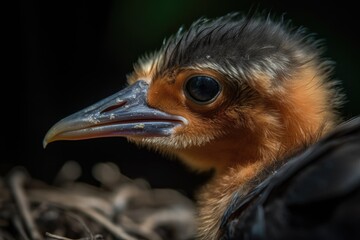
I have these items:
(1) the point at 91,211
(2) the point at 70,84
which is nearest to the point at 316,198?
(1) the point at 91,211

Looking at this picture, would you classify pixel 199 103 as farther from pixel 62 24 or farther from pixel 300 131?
pixel 62 24

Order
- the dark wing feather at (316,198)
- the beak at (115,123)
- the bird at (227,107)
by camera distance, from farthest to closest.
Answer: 1. the beak at (115,123)
2. the bird at (227,107)
3. the dark wing feather at (316,198)

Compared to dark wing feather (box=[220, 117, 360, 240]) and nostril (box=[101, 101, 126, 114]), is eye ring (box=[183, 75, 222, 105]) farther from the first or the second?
dark wing feather (box=[220, 117, 360, 240])

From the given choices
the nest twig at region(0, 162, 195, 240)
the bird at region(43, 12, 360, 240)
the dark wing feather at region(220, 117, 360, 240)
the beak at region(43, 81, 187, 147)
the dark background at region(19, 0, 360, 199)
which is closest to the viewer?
the dark wing feather at region(220, 117, 360, 240)

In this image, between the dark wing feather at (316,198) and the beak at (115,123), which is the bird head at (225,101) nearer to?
the beak at (115,123)

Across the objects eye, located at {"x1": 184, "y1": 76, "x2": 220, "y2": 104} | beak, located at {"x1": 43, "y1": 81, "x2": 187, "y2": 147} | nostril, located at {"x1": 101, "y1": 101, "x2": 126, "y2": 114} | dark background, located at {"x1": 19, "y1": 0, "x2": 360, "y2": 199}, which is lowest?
beak, located at {"x1": 43, "y1": 81, "x2": 187, "y2": 147}

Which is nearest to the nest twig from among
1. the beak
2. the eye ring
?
the beak


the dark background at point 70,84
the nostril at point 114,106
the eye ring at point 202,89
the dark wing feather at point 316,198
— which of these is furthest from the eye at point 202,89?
the dark background at point 70,84

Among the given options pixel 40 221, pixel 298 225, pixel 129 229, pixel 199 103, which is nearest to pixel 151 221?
pixel 129 229
